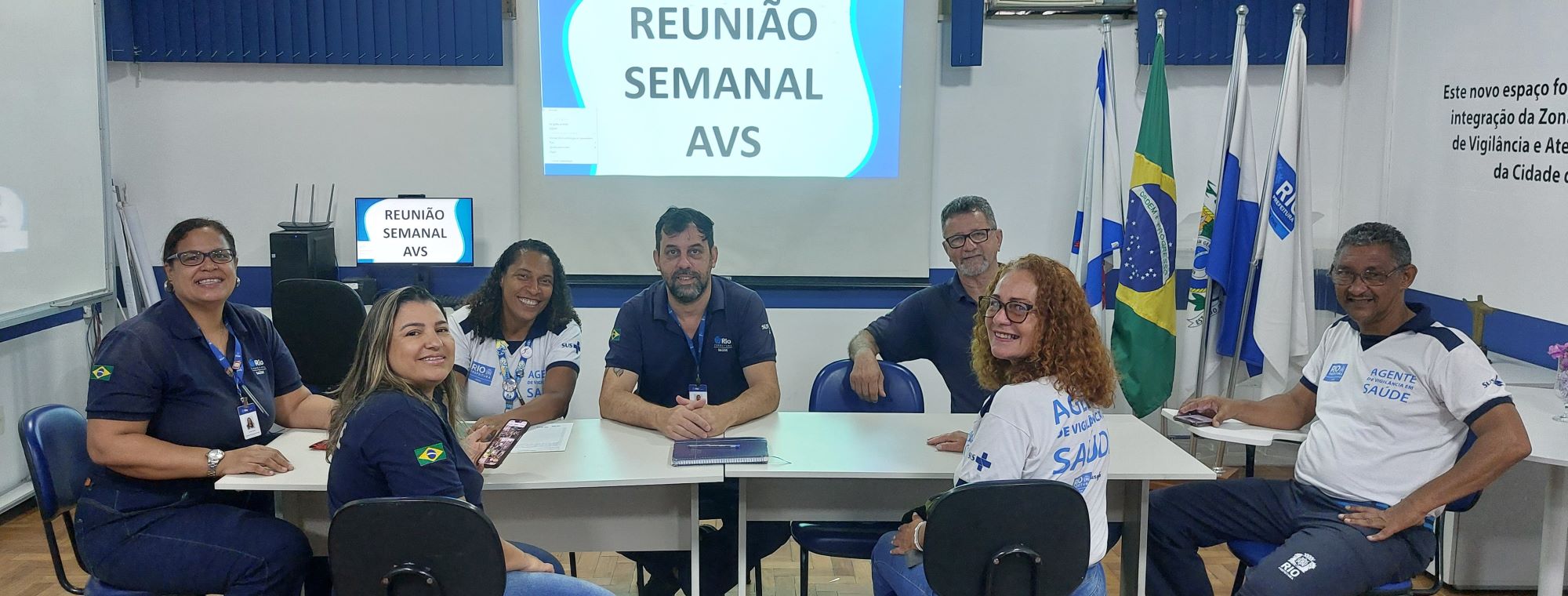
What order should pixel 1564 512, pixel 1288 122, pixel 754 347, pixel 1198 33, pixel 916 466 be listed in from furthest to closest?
pixel 1198 33 → pixel 1288 122 → pixel 754 347 → pixel 1564 512 → pixel 916 466

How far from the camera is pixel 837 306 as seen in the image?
5.01m

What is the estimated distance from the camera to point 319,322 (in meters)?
4.11

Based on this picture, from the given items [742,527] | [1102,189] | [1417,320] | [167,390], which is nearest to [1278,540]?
[1417,320]

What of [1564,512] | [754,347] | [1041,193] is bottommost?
[1564,512]

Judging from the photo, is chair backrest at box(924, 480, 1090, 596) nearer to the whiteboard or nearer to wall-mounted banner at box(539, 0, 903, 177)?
wall-mounted banner at box(539, 0, 903, 177)

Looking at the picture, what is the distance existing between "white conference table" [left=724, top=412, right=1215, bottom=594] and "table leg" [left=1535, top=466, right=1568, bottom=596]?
0.93m

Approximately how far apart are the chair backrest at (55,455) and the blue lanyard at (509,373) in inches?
40.9

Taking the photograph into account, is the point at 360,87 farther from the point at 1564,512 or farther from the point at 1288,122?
the point at 1564,512

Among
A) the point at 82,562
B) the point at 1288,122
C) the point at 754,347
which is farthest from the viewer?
the point at 1288,122

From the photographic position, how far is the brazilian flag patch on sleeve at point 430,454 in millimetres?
2064

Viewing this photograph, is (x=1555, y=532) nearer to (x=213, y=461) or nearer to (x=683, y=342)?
(x=683, y=342)

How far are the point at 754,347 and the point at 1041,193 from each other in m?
2.29

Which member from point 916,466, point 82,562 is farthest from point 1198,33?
point 82,562

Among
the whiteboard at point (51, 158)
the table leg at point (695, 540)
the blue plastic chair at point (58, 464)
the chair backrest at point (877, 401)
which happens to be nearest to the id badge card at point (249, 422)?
the blue plastic chair at point (58, 464)
